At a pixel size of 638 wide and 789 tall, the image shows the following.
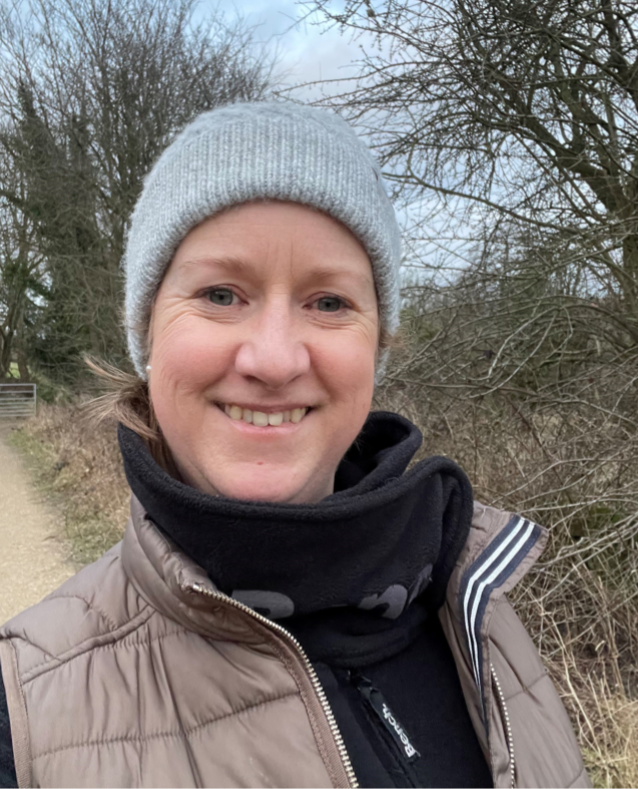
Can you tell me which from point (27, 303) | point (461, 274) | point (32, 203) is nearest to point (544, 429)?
point (461, 274)

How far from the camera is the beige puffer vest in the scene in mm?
867

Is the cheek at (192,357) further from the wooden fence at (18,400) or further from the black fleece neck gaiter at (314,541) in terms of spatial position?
the wooden fence at (18,400)

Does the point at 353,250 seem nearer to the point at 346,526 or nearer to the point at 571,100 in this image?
the point at 346,526

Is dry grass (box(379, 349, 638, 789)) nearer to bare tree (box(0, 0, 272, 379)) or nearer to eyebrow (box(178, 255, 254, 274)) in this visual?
eyebrow (box(178, 255, 254, 274))

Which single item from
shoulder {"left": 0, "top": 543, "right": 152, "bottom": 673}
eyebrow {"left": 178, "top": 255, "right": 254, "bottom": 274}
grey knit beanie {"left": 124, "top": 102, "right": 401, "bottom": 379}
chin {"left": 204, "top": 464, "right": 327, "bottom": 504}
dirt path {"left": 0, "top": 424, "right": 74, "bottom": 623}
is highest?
grey knit beanie {"left": 124, "top": 102, "right": 401, "bottom": 379}

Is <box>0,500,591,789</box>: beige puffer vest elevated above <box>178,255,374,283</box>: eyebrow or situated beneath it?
situated beneath

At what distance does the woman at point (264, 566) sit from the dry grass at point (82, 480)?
354cm

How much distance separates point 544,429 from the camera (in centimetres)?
383

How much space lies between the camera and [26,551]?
18.1 ft

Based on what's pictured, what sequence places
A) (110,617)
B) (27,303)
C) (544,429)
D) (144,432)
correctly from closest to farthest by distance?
(110,617), (144,432), (544,429), (27,303)

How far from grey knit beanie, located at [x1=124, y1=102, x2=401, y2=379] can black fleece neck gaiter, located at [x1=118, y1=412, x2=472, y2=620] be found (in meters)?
0.41

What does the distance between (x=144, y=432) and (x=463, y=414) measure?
328 cm

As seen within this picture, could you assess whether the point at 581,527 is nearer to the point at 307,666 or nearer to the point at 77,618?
the point at 307,666

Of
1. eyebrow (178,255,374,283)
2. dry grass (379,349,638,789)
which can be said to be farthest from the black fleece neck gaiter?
Result: dry grass (379,349,638,789)
